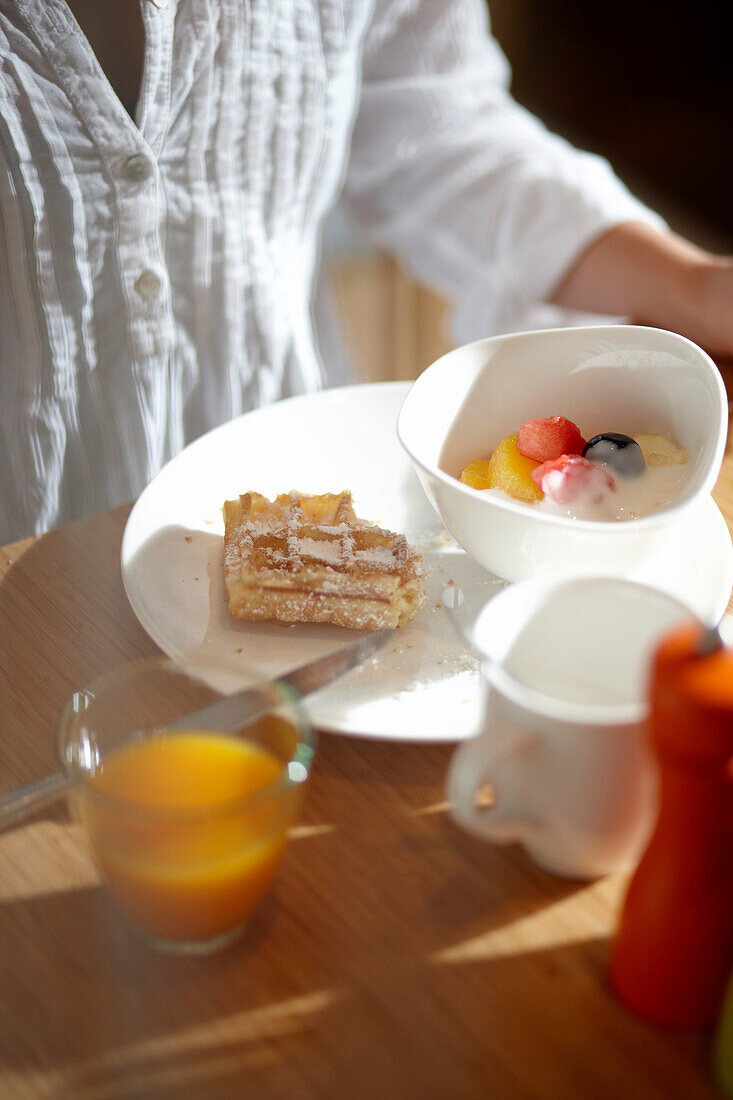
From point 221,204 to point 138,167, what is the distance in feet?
0.46

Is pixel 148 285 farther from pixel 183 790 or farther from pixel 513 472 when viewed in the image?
pixel 183 790

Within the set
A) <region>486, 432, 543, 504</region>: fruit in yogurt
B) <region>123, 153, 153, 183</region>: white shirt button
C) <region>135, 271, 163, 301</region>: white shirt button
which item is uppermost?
<region>123, 153, 153, 183</region>: white shirt button

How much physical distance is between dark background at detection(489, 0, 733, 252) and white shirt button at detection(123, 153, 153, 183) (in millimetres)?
2259

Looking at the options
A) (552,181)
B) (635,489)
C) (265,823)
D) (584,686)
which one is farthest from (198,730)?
(552,181)

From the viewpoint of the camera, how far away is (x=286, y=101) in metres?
1.07

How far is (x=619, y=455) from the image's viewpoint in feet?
2.42

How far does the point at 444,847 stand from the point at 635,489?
1.08 ft

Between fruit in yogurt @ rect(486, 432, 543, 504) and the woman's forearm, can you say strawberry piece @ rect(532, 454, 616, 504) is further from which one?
the woman's forearm

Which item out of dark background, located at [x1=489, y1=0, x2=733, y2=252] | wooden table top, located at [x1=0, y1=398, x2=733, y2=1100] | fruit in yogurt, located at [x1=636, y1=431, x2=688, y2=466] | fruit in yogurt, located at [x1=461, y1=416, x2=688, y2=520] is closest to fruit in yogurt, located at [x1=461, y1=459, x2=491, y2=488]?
fruit in yogurt, located at [x1=461, y1=416, x2=688, y2=520]

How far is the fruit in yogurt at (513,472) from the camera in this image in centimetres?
73

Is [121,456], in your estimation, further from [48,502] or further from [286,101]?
[286,101]

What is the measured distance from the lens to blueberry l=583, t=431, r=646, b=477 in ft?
2.42

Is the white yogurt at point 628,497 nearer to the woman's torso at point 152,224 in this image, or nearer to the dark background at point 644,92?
the woman's torso at point 152,224

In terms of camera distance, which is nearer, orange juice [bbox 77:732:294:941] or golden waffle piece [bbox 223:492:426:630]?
orange juice [bbox 77:732:294:941]
